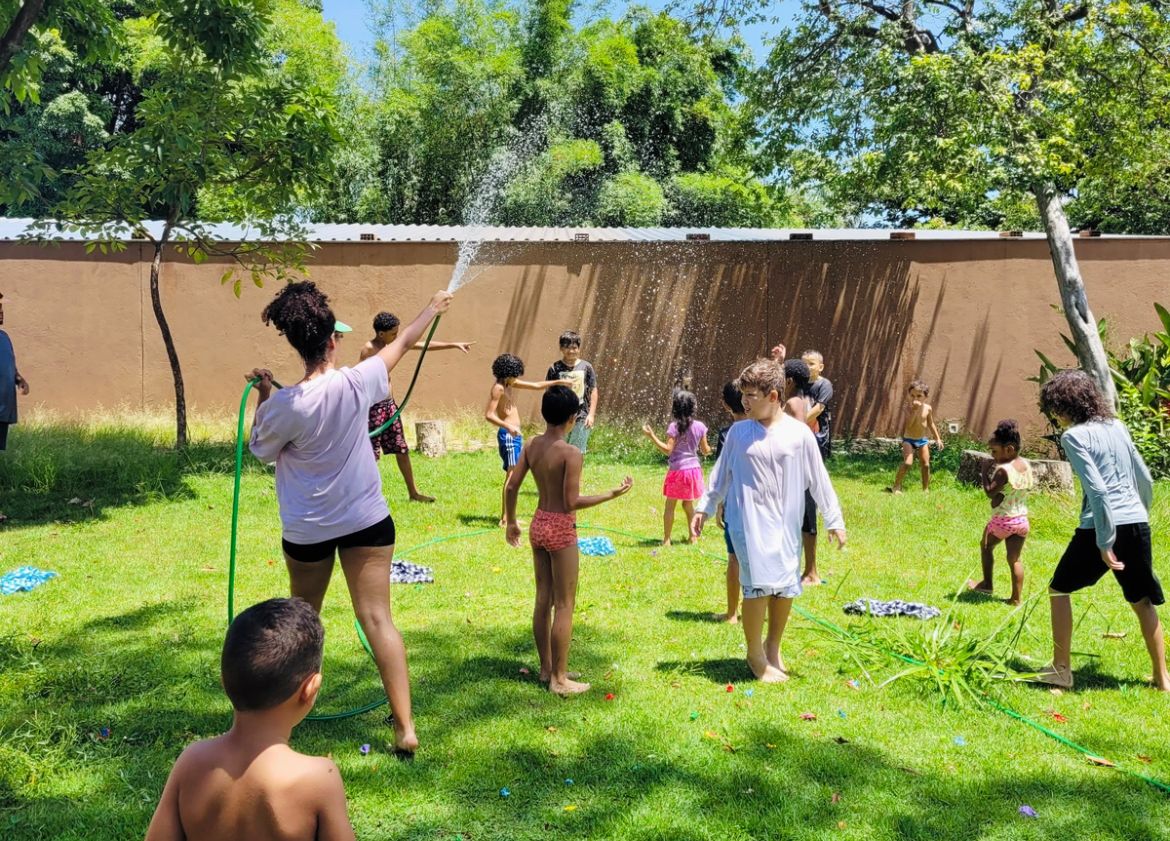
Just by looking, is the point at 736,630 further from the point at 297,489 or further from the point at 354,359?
the point at 354,359

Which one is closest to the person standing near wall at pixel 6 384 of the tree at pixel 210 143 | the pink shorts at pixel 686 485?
the tree at pixel 210 143

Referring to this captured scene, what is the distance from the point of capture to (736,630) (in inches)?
240

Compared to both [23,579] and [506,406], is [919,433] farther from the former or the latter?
[23,579]

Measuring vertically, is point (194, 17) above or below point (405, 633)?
above

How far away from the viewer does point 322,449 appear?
400 cm

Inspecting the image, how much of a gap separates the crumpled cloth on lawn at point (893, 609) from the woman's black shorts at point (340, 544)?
3458 mm

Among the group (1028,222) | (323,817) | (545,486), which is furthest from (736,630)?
(1028,222)

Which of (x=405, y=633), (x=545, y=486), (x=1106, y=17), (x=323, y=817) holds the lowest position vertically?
(x=405, y=633)

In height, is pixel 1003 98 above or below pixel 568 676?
above

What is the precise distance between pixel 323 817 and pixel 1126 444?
14.7ft

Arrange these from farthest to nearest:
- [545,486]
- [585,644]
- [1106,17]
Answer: [1106,17], [585,644], [545,486]

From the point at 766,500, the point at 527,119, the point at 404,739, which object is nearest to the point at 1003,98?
the point at 766,500

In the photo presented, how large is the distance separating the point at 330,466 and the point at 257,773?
1886 mm

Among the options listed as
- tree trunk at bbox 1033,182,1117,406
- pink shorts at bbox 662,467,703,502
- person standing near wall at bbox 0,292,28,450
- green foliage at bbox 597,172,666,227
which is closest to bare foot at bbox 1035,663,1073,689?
pink shorts at bbox 662,467,703,502
